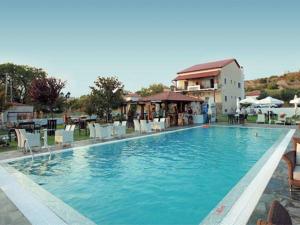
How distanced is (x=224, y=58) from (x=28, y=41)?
3200 centimetres

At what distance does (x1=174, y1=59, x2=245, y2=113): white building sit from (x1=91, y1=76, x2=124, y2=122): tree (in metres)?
16.7

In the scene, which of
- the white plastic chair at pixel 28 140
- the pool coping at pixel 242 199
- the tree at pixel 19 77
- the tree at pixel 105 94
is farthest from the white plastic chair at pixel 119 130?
the tree at pixel 19 77

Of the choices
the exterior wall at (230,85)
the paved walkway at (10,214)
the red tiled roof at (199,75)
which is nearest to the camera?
the paved walkway at (10,214)

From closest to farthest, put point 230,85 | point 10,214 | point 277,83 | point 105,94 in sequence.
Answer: point 10,214 → point 105,94 → point 230,85 → point 277,83

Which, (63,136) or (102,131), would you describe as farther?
(102,131)

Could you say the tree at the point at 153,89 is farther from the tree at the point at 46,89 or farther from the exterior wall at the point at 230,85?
the tree at the point at 46,89

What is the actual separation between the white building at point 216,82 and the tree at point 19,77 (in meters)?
27.1

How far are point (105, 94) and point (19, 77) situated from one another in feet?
106

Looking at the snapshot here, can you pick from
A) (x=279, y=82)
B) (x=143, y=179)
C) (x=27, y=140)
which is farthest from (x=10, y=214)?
(x=279, y=82)

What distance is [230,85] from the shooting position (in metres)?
38.8

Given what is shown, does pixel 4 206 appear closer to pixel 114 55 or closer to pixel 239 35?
pixel 114 55

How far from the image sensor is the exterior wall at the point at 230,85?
3659cm

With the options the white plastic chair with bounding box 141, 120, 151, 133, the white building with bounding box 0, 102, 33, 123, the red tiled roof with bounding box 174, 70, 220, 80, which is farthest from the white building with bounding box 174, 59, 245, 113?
the white building with bounding box 0, 102, 33, 123

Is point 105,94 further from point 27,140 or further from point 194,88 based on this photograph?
point 194,88
